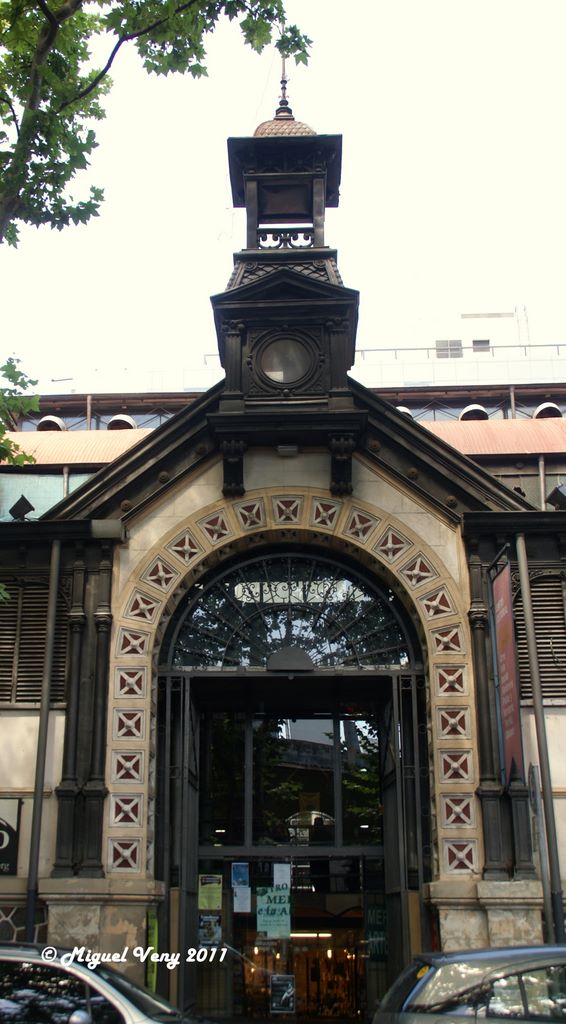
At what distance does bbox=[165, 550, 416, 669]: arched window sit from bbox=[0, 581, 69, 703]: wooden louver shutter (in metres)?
1.89

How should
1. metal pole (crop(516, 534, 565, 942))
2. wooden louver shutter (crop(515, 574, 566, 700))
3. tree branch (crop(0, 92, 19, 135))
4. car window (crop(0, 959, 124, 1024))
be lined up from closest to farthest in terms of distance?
car window (crop(0, 959, 124, 1024))
tree branch (crop(0, 92, 19, 135))
metal pole (crop(516, 534, 565, 942))
wooden louver shutter (crop(515, 574, 566, 700))

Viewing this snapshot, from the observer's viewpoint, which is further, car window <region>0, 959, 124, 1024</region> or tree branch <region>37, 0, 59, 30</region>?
tree branch <region>37, 0, 59, 30</region>

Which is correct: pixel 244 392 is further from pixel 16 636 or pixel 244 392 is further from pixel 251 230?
pixel 16 636

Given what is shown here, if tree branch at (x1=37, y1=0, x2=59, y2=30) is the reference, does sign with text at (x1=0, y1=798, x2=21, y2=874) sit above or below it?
below

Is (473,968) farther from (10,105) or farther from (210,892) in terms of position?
(10,105)

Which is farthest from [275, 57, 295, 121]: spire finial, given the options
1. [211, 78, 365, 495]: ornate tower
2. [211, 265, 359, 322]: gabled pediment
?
[211, 265, 359, 322]: gabled pediment

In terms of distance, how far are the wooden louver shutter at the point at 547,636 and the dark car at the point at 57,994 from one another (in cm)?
1082

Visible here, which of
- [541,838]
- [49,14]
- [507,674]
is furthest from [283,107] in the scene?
[541,838]

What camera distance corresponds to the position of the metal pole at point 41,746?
16.7m

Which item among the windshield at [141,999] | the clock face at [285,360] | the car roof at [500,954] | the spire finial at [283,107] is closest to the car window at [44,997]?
the windshield at [141,999]

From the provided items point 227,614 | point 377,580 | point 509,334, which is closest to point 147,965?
point 227,614

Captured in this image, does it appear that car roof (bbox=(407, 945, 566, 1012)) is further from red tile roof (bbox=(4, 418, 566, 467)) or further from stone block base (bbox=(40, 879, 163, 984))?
red tile roof (bbox=(4, 418, 566, 467))

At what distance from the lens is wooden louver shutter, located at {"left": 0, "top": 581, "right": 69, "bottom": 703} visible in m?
18.6

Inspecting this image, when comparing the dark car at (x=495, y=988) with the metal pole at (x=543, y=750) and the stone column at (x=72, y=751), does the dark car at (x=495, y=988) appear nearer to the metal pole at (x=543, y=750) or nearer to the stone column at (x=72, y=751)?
the metal pole at (x=543, y=750)
